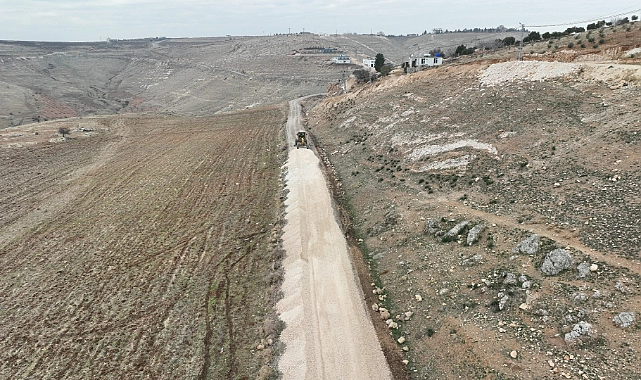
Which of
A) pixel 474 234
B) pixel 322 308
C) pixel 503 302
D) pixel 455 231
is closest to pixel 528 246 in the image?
pixel 474 234

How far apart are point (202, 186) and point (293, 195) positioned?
12.1 meters

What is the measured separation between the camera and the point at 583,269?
17.4 meters

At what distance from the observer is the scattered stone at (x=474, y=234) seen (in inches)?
881

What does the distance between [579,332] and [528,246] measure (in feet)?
18.1

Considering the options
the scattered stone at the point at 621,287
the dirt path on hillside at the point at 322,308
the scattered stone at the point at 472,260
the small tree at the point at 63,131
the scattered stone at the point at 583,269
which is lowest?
the dirt path on hillside at the point at 322,308

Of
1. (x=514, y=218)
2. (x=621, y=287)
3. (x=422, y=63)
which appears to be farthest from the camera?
(x=422, y=63)

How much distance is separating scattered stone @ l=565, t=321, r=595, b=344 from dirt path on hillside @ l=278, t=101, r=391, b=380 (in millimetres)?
7443

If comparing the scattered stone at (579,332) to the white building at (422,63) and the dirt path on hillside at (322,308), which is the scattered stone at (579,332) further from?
the white building at (422,63)

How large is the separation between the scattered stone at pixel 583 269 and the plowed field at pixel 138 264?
49.2 ft

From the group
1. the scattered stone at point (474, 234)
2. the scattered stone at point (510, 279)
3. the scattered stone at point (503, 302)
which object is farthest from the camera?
the scattered stone at point (474, 234)

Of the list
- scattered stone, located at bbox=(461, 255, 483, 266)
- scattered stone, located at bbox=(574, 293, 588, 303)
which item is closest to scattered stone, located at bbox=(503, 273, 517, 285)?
scattered stone, located at bbox=(461, 255, 483, 266)

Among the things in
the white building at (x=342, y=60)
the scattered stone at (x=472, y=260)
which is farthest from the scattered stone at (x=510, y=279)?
the white building at (x=342, y=60)

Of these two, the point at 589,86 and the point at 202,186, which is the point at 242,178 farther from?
the point at 589,86

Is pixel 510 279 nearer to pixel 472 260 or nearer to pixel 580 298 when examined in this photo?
pixel 472 260
